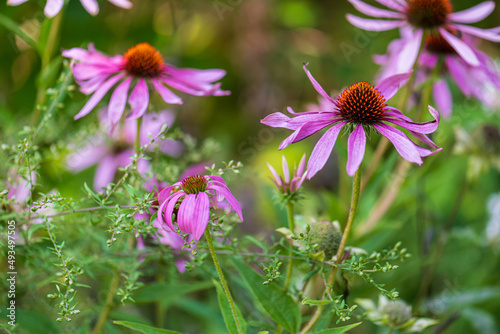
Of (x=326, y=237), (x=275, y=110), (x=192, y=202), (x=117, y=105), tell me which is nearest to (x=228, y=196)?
(x=192, y=202)

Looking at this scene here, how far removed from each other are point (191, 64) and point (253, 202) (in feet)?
1.70

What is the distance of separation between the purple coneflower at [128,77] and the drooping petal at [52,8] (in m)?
0.06

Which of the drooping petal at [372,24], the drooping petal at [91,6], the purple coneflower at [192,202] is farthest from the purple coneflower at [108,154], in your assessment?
the purple coneflower at [192,202]

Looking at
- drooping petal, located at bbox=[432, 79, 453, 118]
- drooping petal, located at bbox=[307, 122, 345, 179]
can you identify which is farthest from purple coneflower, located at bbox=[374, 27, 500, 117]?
drooping petal, located at bbox=[307, 122, 345, 179]

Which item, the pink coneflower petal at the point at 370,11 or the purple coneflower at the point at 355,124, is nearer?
the purple coneflower at the point at 355,124

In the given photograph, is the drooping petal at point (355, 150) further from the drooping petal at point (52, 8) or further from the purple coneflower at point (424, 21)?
the drooping petal at point (52, 8)

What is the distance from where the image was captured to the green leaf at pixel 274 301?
535 mm

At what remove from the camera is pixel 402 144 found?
0.47 meters

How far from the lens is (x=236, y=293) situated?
76 cm

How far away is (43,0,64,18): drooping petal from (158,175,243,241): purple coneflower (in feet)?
1.19

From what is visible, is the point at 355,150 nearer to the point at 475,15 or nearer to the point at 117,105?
the point at 117,105

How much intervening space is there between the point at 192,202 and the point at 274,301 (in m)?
0.18

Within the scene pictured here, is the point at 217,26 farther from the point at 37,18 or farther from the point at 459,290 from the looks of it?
the point at 459,290

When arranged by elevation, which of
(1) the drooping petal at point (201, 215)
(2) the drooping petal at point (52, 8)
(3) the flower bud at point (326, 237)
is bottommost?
(3) the flower bud at point (326, 237)
